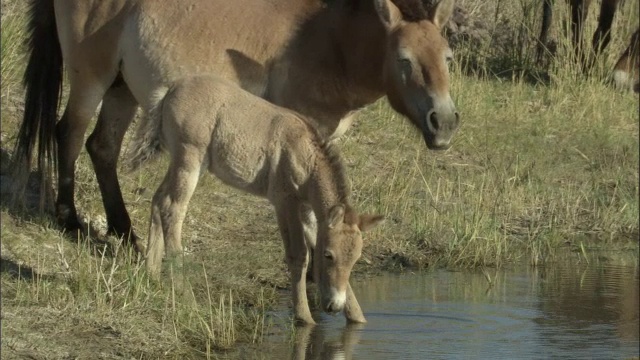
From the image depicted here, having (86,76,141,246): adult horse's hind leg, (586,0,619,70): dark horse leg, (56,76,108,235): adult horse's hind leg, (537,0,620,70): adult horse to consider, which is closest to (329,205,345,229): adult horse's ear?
(86,76,141,246): adult horse's hind leg

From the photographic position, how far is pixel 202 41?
28.0 ft

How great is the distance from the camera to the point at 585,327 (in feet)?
25.2

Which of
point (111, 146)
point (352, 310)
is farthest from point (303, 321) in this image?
point (111, 146)

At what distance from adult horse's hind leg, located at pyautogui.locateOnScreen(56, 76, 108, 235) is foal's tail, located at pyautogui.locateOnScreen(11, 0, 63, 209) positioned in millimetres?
95

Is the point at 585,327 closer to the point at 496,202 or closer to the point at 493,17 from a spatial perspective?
the point at 496,202

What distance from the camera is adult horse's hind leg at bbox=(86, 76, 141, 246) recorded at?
899 cm

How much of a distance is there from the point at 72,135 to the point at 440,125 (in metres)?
2.60

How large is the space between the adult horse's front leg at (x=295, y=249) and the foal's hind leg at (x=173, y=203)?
54cm

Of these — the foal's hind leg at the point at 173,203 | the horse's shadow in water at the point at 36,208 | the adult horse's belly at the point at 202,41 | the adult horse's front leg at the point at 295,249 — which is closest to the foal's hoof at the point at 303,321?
the adult horse's front leg at the point at 295,249

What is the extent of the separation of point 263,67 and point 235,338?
78.8 inches

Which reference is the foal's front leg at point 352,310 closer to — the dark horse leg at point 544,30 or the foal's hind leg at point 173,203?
the foal's hind leg at point 173,203

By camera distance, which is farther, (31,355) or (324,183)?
(324,183)

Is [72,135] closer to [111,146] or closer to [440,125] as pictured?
[111,146]

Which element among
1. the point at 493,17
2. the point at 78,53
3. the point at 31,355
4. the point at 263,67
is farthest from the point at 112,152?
the point at 493,17
